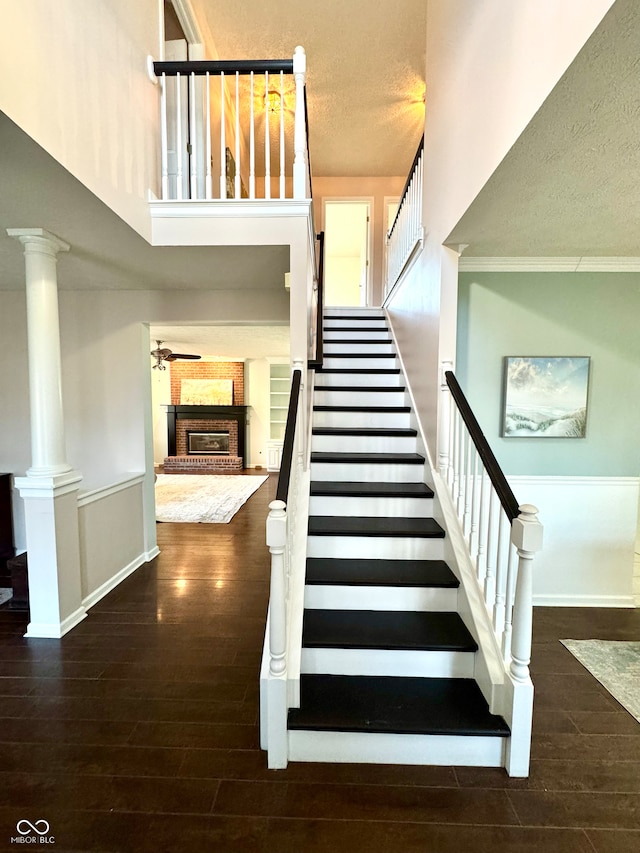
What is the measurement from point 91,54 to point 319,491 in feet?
8.45

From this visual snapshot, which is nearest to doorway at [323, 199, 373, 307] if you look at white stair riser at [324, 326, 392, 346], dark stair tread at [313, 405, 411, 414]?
white stair riser at [324, 326, 392, 346]

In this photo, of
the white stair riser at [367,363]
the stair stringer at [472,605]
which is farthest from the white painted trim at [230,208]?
the stair stringer at [472,605]

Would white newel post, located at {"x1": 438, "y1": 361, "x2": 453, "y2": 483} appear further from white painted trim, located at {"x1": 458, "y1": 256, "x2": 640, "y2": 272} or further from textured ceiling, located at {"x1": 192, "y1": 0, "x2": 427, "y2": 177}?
textured ceiling, located at {"x1": 192, "y1": 0, "x2": 427, "y2": 177}

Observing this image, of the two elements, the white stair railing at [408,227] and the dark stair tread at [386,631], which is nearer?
the dark stair tread at [386,631]

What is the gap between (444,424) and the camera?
2.62m

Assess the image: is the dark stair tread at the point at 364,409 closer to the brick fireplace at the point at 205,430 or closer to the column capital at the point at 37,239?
the column capital at the point at 37,239

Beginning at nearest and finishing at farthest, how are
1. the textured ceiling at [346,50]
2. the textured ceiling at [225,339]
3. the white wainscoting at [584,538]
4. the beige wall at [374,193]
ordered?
the white wainscoting at [584,538] → the textured ceiling at [346,50] → the textured ceiling at [225,339] → the beige wall at [374,193]

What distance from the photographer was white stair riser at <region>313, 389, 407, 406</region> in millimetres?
3564

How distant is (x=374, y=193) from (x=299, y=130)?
4.16 m

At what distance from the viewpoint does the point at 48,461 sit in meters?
2.65

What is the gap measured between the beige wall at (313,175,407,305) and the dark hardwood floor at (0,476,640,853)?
5248 millimetres

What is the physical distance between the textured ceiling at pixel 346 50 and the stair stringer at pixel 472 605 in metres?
3.84

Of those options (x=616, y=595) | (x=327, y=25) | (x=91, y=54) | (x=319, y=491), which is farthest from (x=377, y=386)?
(x=327, y=25)

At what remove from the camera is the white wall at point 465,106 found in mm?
1344
